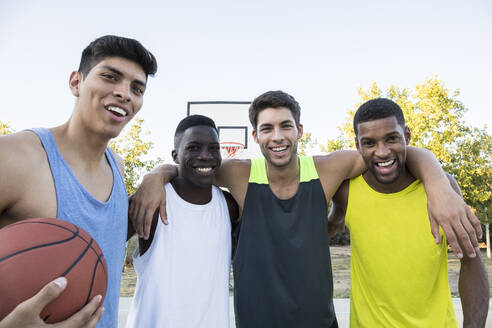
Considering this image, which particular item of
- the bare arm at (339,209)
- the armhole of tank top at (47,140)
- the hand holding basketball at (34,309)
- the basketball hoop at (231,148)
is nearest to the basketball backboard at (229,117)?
the basketball hoop at (231,148)

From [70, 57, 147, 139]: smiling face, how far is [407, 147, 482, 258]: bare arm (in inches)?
73.3

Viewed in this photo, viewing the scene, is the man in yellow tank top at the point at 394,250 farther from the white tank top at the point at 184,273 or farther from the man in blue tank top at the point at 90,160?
the man in blue tank top at the point at 90,160

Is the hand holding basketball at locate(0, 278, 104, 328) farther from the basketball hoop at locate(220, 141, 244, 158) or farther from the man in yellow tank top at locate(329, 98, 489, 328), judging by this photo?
the basketball hoop at locate(220, 141, 244, 158)

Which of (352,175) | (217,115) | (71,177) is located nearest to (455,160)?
(217,115)

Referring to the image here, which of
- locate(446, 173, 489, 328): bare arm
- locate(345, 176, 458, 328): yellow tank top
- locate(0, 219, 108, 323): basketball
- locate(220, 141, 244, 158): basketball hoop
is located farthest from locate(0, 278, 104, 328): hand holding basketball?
locate(220, 141, 244, 158): basketball hoop

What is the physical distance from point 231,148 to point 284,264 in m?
6.21

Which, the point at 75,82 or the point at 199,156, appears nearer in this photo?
the point at 75,82

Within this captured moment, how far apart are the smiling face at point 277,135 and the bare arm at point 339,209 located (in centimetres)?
43

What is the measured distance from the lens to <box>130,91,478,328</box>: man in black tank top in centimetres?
209

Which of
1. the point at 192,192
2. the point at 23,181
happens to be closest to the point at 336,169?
the point at 192,192

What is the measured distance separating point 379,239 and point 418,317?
509 mm

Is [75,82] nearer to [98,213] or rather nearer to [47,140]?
[47,140]

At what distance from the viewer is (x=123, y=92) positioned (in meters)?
1.75

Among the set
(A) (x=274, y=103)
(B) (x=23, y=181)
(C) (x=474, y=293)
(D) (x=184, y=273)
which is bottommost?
(C) (x=474, y=293)
